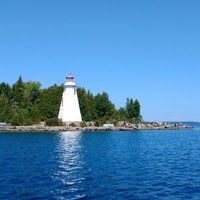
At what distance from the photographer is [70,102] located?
123375 millimetres

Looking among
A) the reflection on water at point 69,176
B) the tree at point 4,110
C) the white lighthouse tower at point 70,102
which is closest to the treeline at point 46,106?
the tree at point 4,110

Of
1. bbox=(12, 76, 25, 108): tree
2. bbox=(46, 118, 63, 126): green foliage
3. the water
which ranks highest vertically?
bbox=(12, 76, 25, 108): tree

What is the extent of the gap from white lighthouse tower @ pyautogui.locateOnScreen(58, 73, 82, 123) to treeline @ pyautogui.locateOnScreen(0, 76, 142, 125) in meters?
4.86

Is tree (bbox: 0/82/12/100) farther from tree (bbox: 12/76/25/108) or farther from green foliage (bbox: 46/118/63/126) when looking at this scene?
green foliage (bbox: 46/118/63/126)

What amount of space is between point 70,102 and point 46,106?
20297 millimetres

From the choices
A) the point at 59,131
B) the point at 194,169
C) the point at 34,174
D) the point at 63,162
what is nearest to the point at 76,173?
the point at 34,174

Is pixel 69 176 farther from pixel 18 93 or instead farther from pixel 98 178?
pixel 18 93

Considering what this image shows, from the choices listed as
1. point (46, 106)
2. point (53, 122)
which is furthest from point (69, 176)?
point (46, 106)

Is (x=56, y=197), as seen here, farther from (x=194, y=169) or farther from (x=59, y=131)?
(x=59, y=131)

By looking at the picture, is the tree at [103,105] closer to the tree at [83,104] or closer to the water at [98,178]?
the tree at [83,104]

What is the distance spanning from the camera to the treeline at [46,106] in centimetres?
13900

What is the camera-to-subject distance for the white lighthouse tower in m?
123

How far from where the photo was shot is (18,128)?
129000 mm

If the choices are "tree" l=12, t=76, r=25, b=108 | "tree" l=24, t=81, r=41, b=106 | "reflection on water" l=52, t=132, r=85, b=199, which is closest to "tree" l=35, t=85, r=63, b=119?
"tree" l=12, t=76, r=25, b=108
